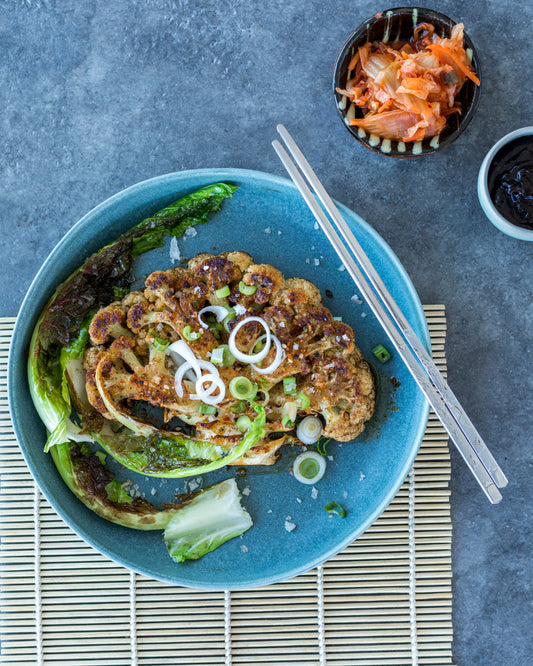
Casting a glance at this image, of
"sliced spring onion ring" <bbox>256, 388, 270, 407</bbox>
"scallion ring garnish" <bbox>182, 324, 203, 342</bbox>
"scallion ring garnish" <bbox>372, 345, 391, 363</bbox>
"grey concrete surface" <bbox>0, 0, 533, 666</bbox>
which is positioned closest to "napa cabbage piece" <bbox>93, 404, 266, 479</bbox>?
"sliced spring onion ring" <bbox>256, 388, 270, 407</bbox>

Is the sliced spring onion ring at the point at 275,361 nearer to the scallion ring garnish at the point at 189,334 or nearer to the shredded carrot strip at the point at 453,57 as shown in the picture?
the scallion ring garnish at the point at 189,334

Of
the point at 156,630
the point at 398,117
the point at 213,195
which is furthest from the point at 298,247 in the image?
the point at 156,630

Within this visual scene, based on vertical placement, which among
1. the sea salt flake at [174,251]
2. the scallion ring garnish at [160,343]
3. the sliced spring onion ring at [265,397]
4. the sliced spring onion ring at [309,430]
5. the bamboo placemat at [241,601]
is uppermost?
the sea salt flake at [174,251]

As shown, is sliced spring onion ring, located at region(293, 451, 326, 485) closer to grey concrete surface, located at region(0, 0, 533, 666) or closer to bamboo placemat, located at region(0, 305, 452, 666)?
bamboo placemat, located at region(0, 305, 452, 666)

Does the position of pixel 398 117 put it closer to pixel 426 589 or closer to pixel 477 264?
→ pixel 477 264

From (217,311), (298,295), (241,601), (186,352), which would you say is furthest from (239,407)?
(241,601)

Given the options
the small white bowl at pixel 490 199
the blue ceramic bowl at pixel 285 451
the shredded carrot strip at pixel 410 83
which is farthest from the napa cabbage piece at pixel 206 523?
the shredded carrot strip at pixel 410 83
